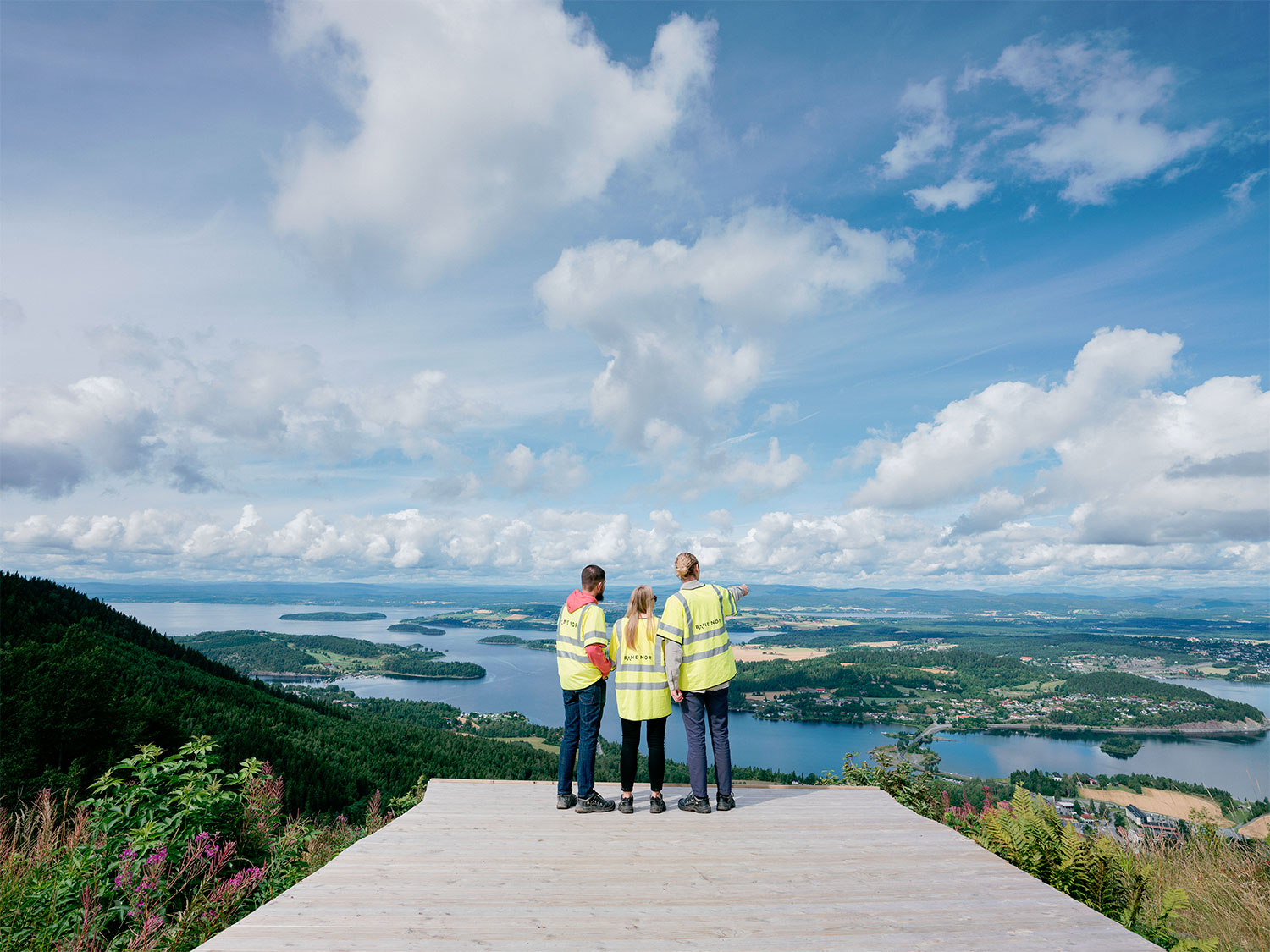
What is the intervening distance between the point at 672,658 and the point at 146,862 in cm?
457

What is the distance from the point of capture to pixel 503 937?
3.57m

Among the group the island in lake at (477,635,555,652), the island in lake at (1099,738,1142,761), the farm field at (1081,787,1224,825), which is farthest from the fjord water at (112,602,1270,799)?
the island in lake at (477,635,555,652)

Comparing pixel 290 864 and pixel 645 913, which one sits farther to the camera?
pixel 290 864

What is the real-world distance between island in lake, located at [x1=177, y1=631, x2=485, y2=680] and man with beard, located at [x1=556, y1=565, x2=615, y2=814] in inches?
5173

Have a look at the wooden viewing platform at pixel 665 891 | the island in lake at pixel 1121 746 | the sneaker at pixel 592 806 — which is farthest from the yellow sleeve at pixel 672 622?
the island in lake at pixel 1121 746

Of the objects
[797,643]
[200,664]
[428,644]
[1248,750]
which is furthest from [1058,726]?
[428,644]

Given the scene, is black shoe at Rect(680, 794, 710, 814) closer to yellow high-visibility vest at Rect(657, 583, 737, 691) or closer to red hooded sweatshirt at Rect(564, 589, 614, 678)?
yellow high-visibility vest at Rect(657, 583, 737, 691)

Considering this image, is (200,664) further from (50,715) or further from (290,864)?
(290,864)

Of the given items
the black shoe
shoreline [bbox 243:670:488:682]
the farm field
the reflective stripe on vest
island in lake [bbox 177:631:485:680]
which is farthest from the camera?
island in lake [bbox 177:631:485:680]

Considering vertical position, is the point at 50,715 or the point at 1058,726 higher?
the point at 50,715

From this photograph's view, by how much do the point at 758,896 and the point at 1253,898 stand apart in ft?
16.5

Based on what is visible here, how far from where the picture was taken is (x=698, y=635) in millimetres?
6391

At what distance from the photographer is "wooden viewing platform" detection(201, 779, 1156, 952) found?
3623 mm

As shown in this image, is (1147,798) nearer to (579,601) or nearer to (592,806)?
(592,806)
